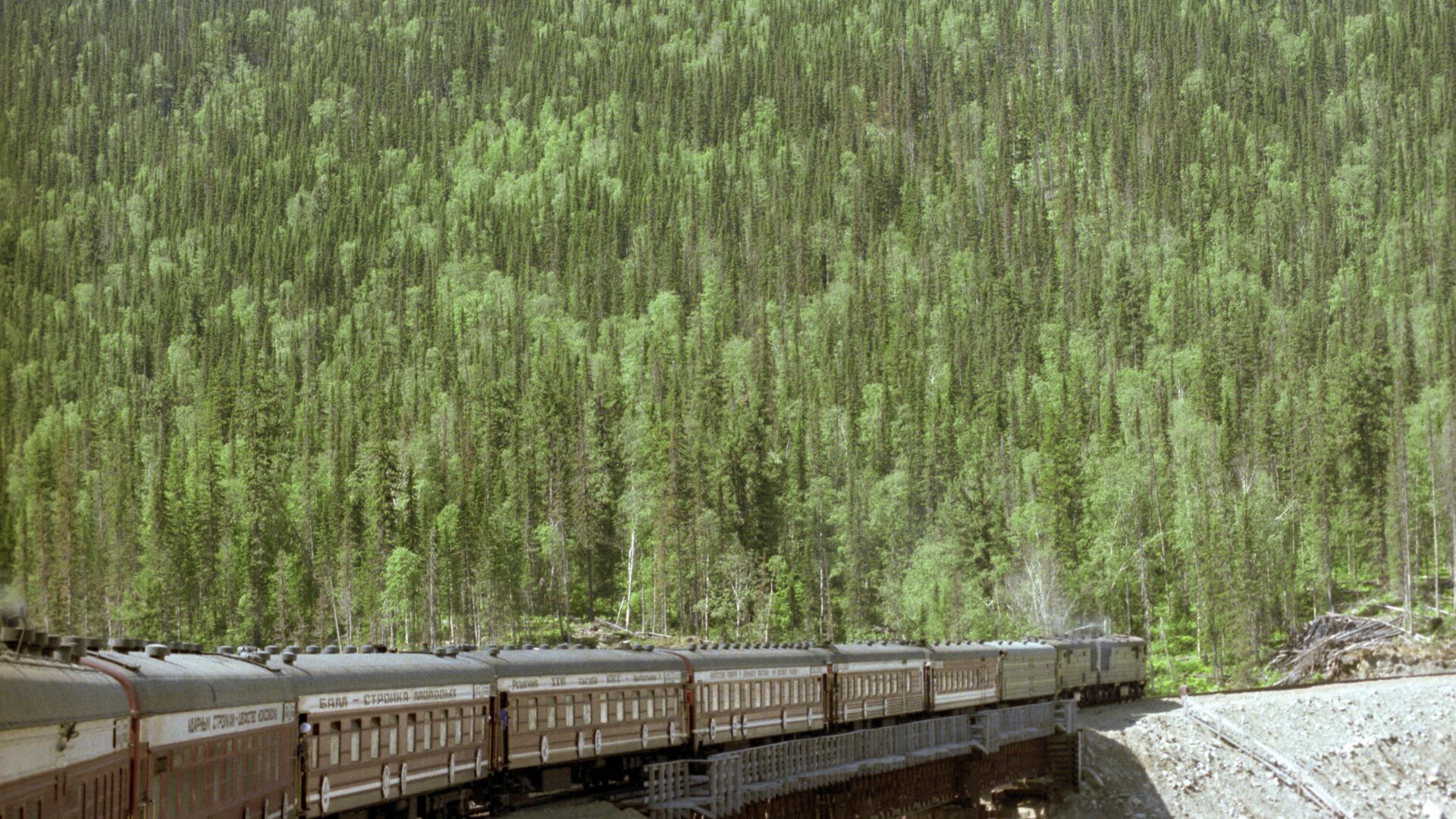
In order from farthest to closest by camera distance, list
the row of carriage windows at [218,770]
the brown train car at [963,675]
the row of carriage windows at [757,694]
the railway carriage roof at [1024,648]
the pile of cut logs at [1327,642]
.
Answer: the pile of cut logs at [1327,642] → the railway carriage roof at [1024,648] → the brown train car at [963,675] → the row of carriage windows at [757,694] → the row of carriage windows at [218,770]

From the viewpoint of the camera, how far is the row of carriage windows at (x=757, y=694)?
1789 inches

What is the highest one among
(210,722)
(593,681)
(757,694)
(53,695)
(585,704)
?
(53,695)

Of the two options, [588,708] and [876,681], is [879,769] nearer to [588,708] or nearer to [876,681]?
[876,681]

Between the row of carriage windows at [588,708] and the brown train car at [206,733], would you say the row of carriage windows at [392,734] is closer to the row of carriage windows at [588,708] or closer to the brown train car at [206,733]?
the brown train car at [206,733]

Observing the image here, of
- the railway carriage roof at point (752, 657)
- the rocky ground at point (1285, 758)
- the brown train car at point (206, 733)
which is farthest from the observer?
the rocky ground at point (1285, 758)

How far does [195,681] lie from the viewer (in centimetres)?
2100

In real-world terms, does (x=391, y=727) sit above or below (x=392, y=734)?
above

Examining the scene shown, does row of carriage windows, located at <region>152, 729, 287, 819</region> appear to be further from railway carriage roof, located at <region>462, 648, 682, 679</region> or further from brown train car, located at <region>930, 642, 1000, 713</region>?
brown train car, located at <region>930, 642, 1000, 713</region>

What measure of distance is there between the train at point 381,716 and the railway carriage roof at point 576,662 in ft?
0.17

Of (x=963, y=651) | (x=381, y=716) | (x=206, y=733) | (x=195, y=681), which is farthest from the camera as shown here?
(x=963, y=651)

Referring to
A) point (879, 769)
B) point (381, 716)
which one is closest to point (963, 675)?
point (879, 769)

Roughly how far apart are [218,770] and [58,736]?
257 inches

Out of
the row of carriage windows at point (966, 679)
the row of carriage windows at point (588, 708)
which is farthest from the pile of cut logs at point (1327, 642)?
the row of carriage windows at point (588, 708)

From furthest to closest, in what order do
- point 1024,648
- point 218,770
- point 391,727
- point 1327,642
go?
point 1327,642
point 1024,648
point 391,727
point 218,770
